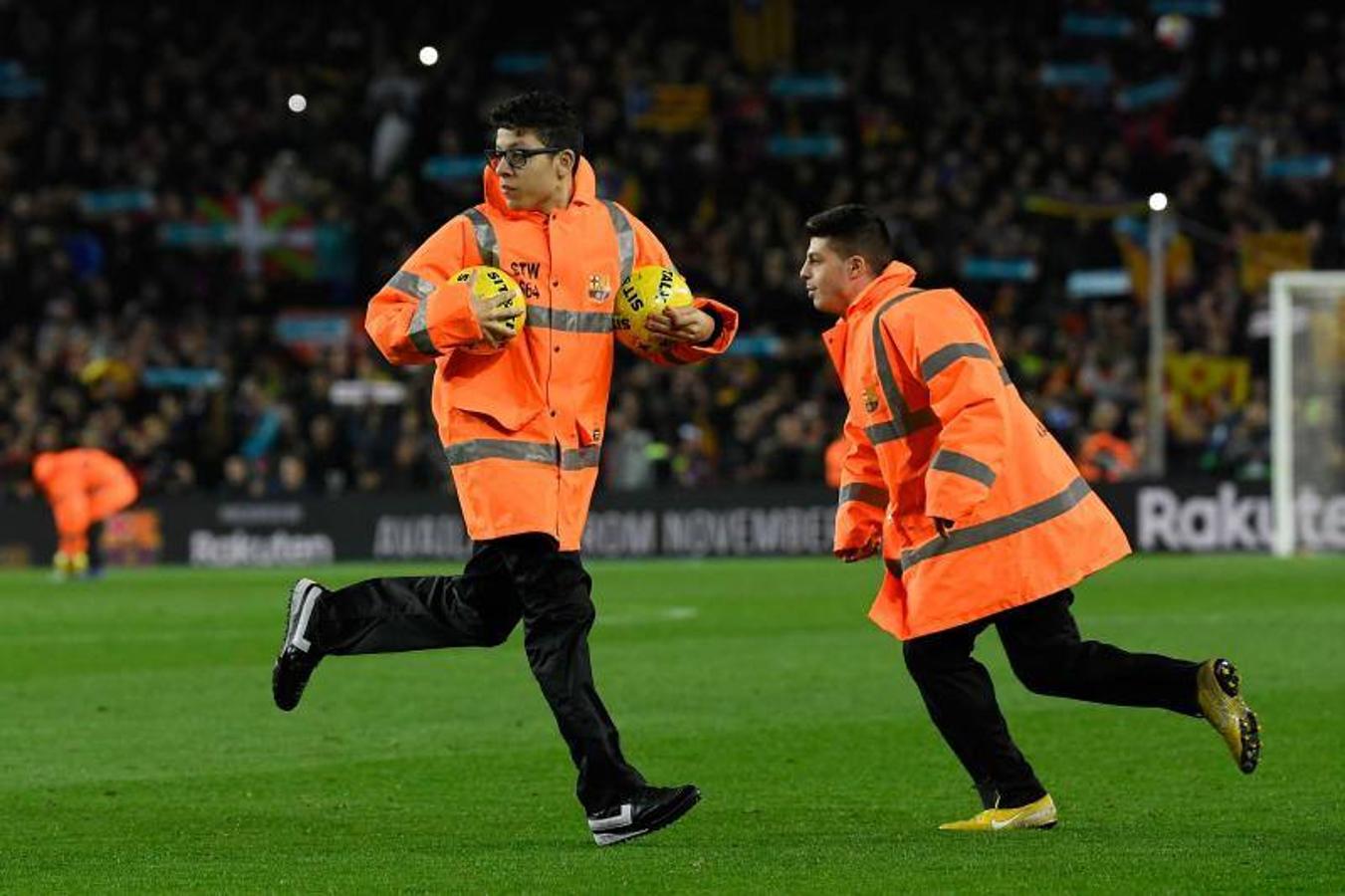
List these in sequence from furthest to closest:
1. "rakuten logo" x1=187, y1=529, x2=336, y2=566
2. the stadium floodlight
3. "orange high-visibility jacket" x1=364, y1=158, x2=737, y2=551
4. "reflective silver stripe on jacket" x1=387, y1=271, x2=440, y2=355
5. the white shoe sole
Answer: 1. "rakuten logo" x1=187, y1=529, x2=336, y2=566
2. the stadium floodlight
3. the white shoe sole
4. "orange high-visibility jacket" x1=364, y1=158, x2=737, y2=551
5. "reflective silver stripe on jacket" x1=387, y1=271, x2=440, y2=355

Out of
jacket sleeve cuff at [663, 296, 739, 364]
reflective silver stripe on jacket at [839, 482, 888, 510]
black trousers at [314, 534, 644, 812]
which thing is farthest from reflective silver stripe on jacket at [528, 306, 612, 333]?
reflective silver stripe on jacket at [839, 482, 888, 510]

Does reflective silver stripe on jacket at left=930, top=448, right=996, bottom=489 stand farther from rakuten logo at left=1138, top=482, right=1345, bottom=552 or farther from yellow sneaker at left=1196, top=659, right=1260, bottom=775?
rakuten logo at left=1138, top=482, right=1345, bottom=552

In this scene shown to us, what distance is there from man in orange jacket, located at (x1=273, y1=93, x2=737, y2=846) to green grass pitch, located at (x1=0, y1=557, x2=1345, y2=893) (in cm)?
52

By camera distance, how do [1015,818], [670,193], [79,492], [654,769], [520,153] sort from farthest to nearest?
[670,193] < [79,492] < [654,769] < [1015,818] < [520,153]

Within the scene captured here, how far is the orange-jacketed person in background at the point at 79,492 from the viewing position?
29250 mm

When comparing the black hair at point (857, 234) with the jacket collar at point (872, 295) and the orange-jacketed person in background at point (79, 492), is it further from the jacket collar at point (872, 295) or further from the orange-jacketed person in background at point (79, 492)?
the orange-jacketed person in background at point (79, 492)

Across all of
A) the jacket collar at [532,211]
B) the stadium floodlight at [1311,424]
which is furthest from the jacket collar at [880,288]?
the stadium floodlight at [1311,424]

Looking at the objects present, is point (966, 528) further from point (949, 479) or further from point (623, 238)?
point (623, 238)

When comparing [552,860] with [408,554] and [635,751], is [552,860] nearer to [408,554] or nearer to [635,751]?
[635,751]

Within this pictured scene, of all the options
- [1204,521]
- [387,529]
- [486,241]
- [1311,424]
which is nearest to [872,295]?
[486,241]

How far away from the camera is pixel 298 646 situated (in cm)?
886

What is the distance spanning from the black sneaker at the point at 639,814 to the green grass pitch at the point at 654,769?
0.09 meters

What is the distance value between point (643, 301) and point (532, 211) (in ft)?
1.48

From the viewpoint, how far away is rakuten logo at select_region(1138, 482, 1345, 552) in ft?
102
